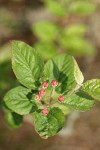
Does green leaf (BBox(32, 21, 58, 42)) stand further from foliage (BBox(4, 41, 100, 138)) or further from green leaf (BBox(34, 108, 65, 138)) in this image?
green leaf (BBox(34, 108, 65, 138))

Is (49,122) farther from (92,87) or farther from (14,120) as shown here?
(14,120)

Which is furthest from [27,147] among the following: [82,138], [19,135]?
[82,138]

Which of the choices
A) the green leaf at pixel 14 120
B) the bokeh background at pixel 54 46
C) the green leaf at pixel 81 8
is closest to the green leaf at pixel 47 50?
the bokeh background at pixel 54 46

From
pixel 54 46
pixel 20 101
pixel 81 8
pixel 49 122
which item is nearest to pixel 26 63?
pixel 20 101

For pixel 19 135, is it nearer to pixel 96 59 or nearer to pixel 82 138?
pixel 82 138

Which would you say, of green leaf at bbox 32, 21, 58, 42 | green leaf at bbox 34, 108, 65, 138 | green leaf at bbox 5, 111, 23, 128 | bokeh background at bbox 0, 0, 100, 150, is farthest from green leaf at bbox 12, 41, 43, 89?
green leaf at bbox 32, 21, 58, 42

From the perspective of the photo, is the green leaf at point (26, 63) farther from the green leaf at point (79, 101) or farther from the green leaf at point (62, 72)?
the green leaf at point (79, 101)
